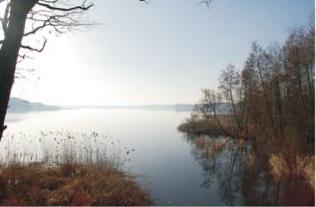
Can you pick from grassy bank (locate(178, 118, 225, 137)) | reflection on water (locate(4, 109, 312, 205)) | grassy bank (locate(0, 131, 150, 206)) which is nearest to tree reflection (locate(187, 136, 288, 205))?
reflection on water (locate(4, 109, 312, 205))

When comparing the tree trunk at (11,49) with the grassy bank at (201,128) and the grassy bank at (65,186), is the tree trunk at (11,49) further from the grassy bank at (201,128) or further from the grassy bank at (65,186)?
the grassy bank at (201,128)

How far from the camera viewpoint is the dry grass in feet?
31.3

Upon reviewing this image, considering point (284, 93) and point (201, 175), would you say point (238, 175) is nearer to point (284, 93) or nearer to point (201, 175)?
point (201, 175)

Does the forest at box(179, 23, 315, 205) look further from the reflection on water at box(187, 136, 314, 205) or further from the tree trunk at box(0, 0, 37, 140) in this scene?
the tree trunk at box(0, 0, 37, 140)

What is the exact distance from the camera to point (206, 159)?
2452 cm

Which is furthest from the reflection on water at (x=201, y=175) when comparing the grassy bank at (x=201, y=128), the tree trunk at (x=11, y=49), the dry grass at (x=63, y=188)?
the grassy bank at (x=201, y=128)

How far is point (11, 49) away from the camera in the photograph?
4.42 metres

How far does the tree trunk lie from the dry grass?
14.5 feet

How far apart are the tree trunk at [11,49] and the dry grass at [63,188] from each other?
443 cm

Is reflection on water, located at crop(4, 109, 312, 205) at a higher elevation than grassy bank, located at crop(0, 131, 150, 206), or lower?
lower

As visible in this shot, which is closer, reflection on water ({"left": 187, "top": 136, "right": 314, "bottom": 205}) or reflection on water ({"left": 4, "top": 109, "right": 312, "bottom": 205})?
reflection on water ({"left": 187, "top": 136, "right": 314, "bottom": 205})

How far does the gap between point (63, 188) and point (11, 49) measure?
685cm

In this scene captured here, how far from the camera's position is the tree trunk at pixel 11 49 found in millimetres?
4332

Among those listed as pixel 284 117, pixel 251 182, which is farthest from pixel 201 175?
pixel 284 117
